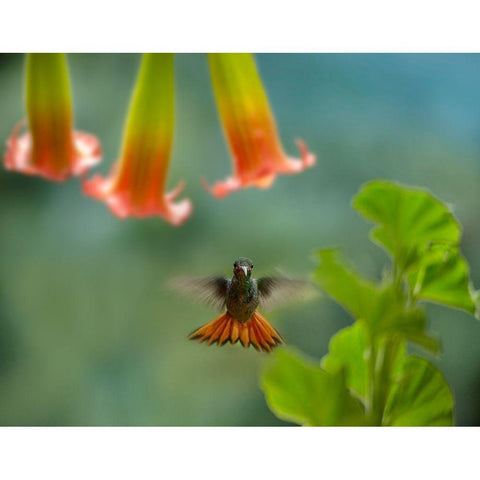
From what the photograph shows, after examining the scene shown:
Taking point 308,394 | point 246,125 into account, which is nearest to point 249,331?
point 246,125

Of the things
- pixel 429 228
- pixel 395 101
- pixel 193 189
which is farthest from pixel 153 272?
pixel 429 228

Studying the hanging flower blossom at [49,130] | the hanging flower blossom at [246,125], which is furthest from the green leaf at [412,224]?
the hanging flower blossom at [49,130]

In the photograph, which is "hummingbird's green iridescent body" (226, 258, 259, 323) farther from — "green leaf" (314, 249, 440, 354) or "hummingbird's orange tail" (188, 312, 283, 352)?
"green leaf" (314, 249, 440, 354)

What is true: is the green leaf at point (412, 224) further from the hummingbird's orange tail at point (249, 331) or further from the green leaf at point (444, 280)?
the hummingbird's orange tail at point (249, 331)

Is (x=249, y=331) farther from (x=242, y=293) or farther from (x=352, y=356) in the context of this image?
(x=352, y=356)

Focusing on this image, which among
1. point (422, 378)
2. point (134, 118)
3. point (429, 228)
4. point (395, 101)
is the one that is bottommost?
point (422, 378)

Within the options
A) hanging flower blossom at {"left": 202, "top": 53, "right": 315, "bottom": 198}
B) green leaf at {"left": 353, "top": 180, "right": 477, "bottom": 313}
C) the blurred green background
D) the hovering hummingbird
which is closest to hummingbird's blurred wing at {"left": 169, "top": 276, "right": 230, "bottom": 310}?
the hovering hummingbird
